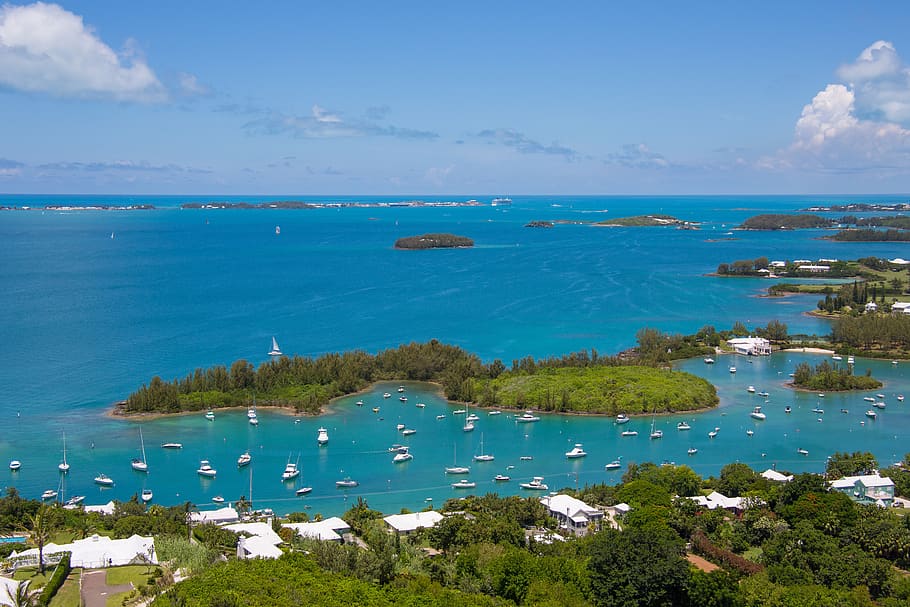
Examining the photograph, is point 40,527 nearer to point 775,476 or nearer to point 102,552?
point 102,552

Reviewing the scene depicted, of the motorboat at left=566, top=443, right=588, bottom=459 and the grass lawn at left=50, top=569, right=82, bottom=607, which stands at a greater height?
the grass lawn at left=50, top=569, right=82, bottom=607

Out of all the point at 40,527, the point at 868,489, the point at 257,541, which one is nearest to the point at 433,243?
the point at 868,489

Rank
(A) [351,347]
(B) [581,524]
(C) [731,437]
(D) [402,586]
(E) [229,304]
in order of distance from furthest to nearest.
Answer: (E) [229,304] → (A) [351,347] → (C) [731,437] → (B) [581,524] → (D) [402,586]

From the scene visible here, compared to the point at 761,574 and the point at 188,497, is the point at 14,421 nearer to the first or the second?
the point at 188,497

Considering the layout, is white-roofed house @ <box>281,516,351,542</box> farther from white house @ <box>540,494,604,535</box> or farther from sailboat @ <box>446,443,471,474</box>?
sailboat @ <box>446,443,471,474</box>

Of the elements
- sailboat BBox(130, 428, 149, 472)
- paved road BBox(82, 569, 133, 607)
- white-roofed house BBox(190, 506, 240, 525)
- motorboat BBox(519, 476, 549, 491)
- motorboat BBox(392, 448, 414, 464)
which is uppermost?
paved road BBox(82, 569, 133, 607)

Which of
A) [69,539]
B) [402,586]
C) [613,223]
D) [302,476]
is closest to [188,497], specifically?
[302,476]

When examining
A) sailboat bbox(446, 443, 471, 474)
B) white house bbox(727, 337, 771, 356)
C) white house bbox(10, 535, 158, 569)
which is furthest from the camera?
white house bbox(727, 337, 771, 356)

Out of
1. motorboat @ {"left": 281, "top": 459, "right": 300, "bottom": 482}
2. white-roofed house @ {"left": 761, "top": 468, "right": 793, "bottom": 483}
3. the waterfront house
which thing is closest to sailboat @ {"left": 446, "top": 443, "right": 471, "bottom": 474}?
motorboat @ {"left": 281, "top": 459, "right": 300, "bottom": 482}
